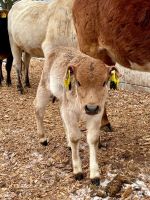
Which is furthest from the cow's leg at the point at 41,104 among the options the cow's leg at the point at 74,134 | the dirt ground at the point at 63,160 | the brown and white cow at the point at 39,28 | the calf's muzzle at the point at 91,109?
the brown and white cow at the point at 39,28

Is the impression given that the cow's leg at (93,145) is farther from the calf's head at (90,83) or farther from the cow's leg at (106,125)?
the cow's leg at (106,125)

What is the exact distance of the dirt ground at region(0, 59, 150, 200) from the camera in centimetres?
418

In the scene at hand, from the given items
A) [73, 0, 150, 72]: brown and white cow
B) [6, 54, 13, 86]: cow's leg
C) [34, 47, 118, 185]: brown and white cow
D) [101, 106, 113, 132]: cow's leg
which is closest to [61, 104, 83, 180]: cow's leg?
[34, 47, 118, 185]: brown and white cow

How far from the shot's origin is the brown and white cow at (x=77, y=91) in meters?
3.85

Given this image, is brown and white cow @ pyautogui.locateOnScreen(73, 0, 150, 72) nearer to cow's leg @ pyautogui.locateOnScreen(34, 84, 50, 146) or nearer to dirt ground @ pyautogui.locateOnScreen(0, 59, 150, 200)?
cow's leg @ pyautogui.locateOnScreen(34, 84, 50, 146)

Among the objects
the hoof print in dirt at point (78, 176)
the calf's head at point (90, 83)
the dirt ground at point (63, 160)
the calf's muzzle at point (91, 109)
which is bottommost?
the dirt ground at point (63, 160)

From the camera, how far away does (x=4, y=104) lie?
7129 millimetres

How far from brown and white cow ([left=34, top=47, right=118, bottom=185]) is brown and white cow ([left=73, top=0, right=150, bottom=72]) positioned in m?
0.51

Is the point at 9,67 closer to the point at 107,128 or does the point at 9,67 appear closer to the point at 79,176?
the point at 107,128

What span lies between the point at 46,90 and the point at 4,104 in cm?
231

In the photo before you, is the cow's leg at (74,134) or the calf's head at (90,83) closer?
the calf's head at (90,83)

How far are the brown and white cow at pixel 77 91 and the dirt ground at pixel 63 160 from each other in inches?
8.1

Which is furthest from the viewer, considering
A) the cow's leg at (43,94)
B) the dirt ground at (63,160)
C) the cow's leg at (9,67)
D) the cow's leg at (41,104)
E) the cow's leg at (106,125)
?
the cow's leg at (9,67)

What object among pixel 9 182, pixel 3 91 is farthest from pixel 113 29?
pixel 3 91
